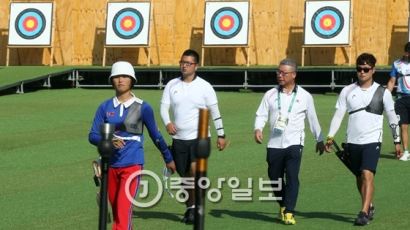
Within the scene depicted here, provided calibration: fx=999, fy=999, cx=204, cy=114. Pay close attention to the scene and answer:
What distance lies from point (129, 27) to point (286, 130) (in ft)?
62.5

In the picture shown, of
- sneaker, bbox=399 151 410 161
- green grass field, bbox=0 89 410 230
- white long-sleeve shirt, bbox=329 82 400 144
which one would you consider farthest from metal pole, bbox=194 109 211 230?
sneaker, bbox=399 151 410 161

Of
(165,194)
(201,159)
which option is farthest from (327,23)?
(201,159)

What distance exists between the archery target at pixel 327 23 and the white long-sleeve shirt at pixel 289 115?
17.0 metres

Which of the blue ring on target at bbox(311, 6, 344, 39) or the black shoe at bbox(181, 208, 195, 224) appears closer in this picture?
the black shoe at bbox(181, 208, 195, 224)

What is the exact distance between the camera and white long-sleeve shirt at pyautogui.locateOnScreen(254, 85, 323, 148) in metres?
10.1

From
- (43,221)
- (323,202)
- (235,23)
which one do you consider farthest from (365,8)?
(43,221)

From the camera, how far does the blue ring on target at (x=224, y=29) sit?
27812 millimetres

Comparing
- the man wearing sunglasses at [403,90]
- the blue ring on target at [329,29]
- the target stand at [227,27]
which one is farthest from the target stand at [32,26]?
Result: the man wearing sunglasses at [403,90]

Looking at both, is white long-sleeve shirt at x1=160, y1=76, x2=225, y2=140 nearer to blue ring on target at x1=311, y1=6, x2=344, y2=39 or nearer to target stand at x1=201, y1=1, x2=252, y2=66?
blue ring on target at x1=311, y1=6, x2=344, y2=39

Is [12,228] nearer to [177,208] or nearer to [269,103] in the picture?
[177,208]

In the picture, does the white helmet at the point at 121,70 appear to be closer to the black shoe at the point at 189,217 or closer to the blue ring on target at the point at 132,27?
the black shoe at the point at 189,217

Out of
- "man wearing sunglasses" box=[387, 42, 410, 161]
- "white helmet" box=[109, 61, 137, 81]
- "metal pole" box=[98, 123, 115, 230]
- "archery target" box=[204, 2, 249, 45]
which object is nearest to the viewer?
"metal pole" box=[98, 123, 115, 230]

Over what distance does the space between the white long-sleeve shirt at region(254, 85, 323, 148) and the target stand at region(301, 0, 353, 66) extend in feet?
55.8

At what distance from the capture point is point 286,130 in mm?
10125
